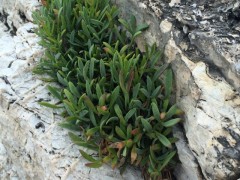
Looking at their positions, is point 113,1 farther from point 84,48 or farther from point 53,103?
point 53,103

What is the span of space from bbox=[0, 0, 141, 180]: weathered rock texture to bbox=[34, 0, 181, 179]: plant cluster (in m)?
0.14

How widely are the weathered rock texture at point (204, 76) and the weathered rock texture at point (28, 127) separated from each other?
25.2 inches

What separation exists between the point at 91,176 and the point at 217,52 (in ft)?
4.56

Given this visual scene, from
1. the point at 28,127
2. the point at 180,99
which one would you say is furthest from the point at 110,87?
the point at 28,127

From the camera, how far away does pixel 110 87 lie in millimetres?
3562

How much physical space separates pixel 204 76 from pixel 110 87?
87 centimetres

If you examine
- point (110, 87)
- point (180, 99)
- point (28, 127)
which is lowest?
point (28, 127)

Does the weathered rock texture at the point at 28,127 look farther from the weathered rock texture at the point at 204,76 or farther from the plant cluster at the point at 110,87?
the weathered rock texture at the point at 204,76

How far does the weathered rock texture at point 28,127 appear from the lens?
136 inches

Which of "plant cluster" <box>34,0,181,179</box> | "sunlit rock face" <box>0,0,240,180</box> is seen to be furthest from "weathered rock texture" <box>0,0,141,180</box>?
"plant cluster" <box>34,0,181,179</box>

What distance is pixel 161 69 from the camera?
3.42m

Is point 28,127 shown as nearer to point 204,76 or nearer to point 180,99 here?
point 180,99

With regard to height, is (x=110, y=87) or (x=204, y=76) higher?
(x=204, y=76)

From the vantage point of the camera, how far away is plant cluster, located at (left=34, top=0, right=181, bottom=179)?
326 cm
